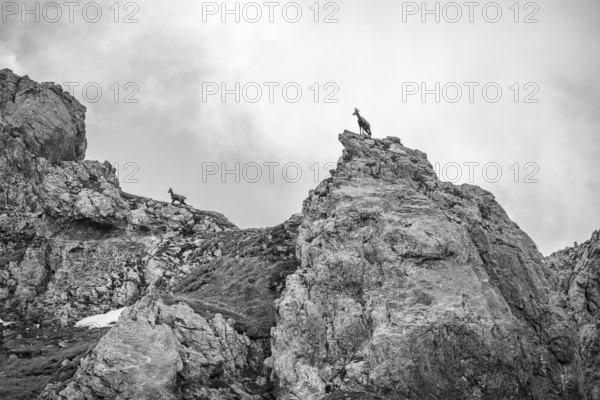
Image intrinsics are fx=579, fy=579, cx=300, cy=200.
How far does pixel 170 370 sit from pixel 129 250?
127 ft

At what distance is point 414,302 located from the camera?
31906 mm

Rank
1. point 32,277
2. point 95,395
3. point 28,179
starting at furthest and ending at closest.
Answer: point 28,179 < point 32,277 < point 95,395

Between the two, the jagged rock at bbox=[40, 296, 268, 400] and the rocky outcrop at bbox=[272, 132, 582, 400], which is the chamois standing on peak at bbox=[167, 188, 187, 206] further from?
the jagged rock at bbox=[40, 296, 268, 400]

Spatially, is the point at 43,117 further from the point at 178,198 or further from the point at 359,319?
the point at 359,319

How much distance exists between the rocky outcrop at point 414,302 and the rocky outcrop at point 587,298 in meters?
8.98

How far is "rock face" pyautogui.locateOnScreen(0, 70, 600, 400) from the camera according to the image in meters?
29.7

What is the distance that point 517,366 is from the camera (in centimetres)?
3052

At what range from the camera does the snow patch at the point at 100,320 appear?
55.0 metres

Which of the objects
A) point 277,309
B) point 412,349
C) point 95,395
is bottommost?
point 95,395

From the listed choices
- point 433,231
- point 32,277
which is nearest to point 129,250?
point 32,277

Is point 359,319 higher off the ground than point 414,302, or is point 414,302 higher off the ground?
point 414,302

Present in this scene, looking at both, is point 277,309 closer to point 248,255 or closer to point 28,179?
point 248,255

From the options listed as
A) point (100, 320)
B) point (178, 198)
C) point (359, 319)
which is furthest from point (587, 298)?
point (178, 198)

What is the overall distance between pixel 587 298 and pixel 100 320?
1847 inches
